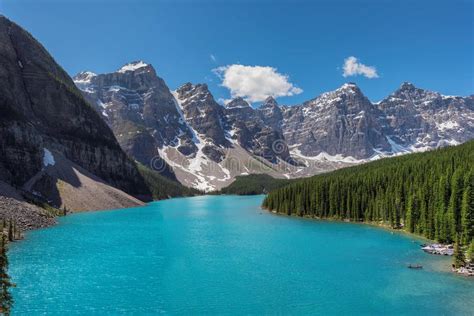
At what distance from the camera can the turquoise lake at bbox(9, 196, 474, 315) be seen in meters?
39.8

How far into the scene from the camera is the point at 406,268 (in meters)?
56.0

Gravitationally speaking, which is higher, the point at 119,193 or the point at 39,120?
the point at 39,120

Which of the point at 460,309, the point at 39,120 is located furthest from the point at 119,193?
the point at 460,309

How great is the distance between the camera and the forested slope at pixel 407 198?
75938mm

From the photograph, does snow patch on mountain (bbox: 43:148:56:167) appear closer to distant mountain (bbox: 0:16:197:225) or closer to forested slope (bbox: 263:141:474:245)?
distant mountain (bbox: 0:16:197:225)

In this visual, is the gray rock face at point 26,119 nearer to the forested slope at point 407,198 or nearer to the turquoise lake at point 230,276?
the turquoise lake at point 230,276

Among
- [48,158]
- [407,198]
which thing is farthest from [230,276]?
[48,158]

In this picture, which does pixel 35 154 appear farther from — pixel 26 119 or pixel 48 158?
pixel 26 119

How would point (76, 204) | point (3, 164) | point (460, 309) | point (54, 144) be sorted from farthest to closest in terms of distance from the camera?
point (54, 144)
point (76, 204)
point (3, 164)
point (460, 309)

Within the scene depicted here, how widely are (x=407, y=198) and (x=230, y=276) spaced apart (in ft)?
234

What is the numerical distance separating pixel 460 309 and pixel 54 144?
179m

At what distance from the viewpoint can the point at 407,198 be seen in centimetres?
10450

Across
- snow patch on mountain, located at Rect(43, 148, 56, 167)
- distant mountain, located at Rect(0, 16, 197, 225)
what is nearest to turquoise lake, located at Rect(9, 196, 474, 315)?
distant mountain, located at Rect(0, 16, 197, 225)

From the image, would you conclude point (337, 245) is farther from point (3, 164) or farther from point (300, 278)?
point (3, 164)
